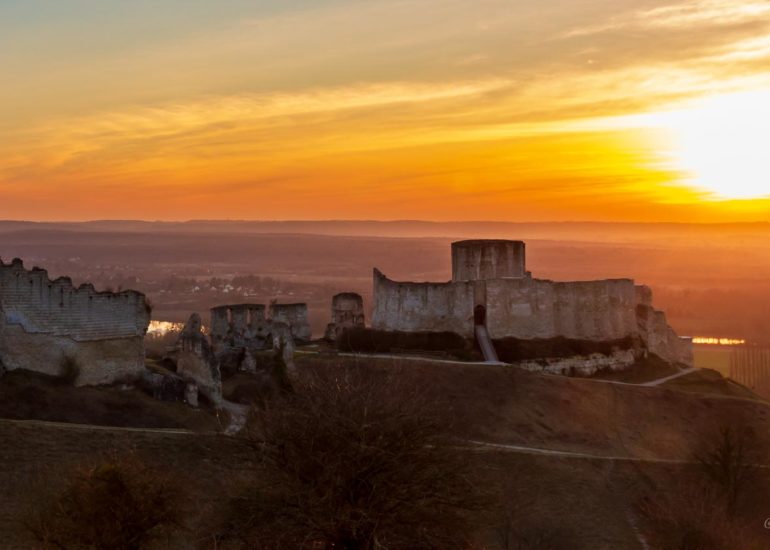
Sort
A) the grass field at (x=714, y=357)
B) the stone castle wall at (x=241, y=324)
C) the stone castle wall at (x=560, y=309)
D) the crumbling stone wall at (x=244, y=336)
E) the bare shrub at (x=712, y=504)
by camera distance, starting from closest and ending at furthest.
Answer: the bare shrub at (x=712, y=504) < the crumbling stone wall at (x=244, y=336) < the stone castle wall at (x=241, y=324) < the stone castle wall at (x=560, y=309) < the grass field at (x=714, y=357)

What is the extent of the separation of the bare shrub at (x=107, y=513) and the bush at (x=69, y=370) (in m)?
15.9

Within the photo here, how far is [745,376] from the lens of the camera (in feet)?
351

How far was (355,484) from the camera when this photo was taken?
23188 millimetres

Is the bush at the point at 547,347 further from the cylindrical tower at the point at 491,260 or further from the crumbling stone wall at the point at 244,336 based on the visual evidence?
the crumbling stone wall at the point at 244,336

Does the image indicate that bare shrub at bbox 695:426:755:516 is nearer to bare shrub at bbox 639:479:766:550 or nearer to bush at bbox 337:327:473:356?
bare shrub at bbox 639:479:766:550

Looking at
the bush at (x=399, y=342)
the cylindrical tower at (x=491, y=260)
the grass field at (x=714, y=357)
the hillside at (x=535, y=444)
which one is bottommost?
the grass field at (x=714, y=357)

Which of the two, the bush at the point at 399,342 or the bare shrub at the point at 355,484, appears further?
the bush at the point at 399,342

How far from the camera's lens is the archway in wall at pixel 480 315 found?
61.9 m

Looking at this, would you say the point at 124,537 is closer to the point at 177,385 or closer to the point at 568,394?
the point at 177,385

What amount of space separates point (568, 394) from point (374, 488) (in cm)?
3135

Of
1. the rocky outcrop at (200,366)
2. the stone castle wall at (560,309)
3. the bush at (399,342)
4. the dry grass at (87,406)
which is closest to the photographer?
the dry grass at (87,406)

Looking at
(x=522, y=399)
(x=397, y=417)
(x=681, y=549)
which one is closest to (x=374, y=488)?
(x=397, y=417)

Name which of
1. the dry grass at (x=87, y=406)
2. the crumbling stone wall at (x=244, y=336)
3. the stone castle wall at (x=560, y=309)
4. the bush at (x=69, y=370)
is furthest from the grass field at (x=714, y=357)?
the bush at (x=69, y=370)

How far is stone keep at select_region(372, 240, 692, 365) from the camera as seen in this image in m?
61.4
